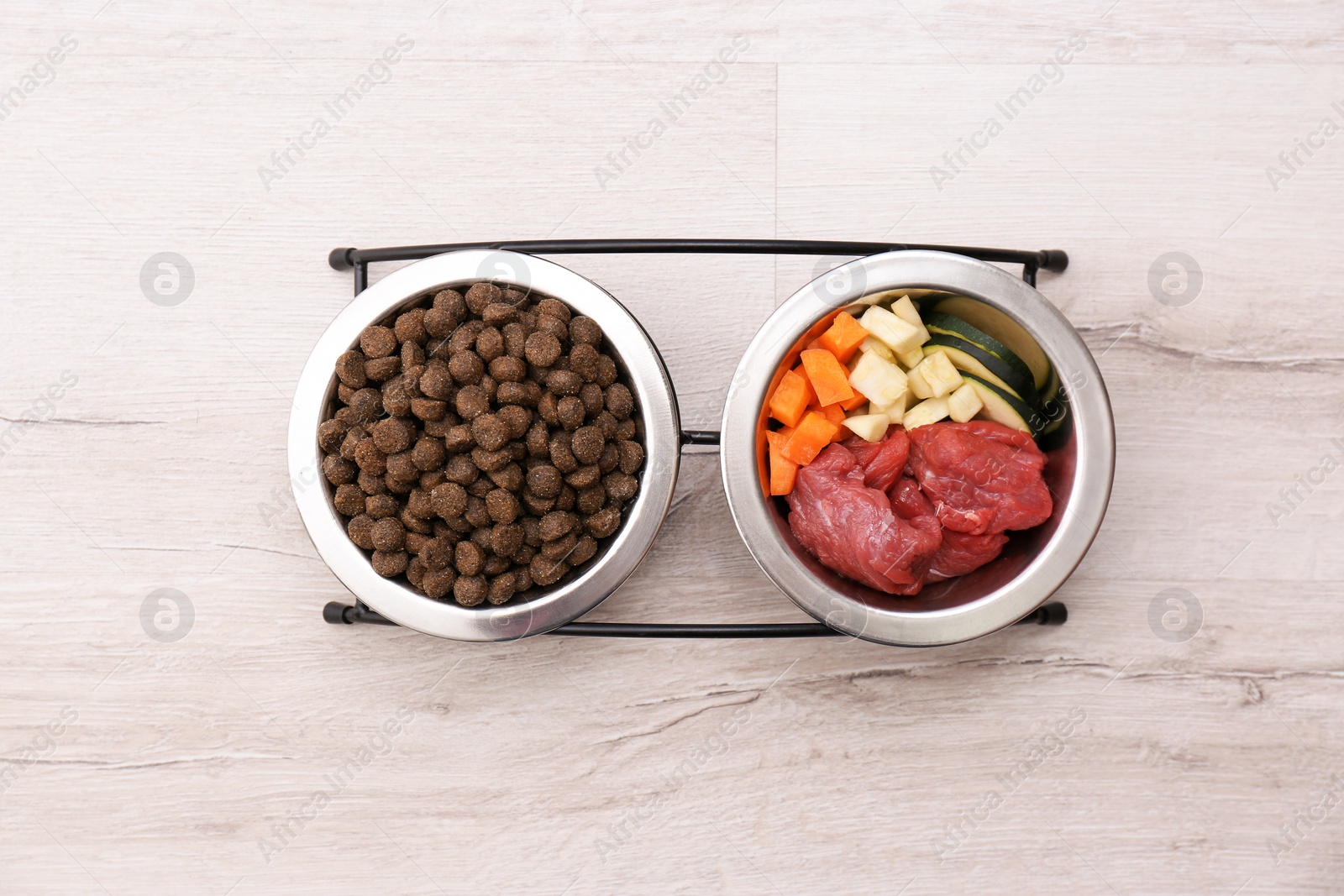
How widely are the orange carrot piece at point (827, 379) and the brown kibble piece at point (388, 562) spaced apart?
76 centimetres

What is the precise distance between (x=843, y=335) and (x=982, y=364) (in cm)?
25

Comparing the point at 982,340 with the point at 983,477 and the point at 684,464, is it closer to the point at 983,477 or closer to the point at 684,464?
the point at 983,477

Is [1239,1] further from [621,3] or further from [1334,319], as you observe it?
[621,3]

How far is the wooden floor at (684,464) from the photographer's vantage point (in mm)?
1708

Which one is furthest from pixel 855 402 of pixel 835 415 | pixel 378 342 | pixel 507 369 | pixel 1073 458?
pixel 378 342

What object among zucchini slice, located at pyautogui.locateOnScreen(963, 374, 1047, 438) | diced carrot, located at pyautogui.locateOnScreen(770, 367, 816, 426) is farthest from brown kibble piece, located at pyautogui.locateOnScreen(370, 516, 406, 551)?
zucchini slice, located at pyautogui.locateOnScreen(963, 374, 1047, 438)

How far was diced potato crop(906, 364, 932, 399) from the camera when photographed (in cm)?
A: 139

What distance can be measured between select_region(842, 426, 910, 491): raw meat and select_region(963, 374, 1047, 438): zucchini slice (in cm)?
15

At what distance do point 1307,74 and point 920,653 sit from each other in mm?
1506

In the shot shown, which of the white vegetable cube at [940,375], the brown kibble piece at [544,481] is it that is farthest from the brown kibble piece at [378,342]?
the white vegetable cube at [940,375]

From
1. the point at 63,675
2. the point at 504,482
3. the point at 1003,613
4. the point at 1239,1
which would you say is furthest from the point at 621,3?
the point at 63,675

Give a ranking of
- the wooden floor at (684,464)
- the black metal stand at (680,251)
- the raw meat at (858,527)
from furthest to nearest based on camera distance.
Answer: the wooden floor at (684,464)
the black metal stand at (680,251)
the raw meat at (858,527)

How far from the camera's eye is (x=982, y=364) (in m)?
1.38

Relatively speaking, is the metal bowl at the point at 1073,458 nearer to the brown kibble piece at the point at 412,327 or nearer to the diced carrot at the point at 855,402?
the diced carrot at the point at 855,402
